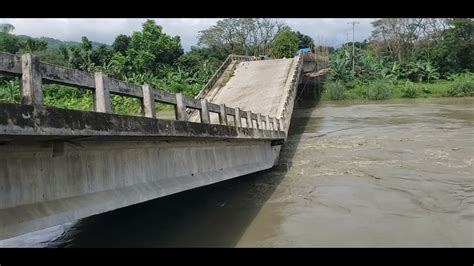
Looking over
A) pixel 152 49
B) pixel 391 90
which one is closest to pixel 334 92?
pixel 391 90

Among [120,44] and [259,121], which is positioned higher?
[120,44]

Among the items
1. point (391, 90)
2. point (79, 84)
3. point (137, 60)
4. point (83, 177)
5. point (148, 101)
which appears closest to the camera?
point (79, 84)

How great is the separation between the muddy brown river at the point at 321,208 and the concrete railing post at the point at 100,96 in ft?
10.6

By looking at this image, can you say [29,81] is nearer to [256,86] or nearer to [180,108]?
[180,108]

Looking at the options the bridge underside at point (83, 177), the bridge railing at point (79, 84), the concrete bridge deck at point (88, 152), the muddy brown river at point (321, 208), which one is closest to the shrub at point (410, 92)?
the muddy brown river at point (321, 208)

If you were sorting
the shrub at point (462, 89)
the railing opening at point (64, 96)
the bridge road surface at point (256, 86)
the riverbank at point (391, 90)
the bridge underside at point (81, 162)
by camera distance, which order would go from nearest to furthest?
the bridge underside at point (81, 162), the bridge road surface at point (256, 86), the railing opening at point (64, 96), the riverbank at point (391, 90), the shrub at point (462, 89)

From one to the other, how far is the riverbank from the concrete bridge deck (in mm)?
31614

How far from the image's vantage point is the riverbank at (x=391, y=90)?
39.9 m

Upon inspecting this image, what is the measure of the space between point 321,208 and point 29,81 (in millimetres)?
7056

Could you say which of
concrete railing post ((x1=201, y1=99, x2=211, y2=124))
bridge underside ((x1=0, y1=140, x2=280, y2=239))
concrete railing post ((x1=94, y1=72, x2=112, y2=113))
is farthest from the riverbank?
concrete railing post ((x1=94, y1=72, x2=112, y2=113))

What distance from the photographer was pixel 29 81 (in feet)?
13.6

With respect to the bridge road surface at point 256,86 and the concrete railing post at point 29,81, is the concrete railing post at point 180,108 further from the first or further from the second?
the bridge road surface at point 256,86
